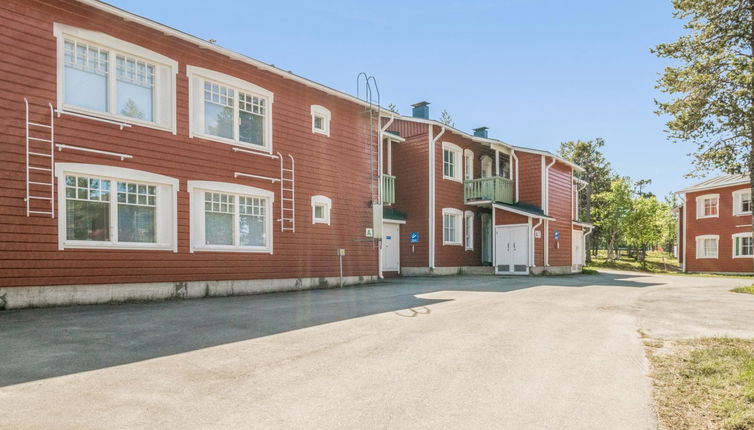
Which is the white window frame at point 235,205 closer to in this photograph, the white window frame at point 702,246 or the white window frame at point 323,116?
the white window frame at point 323,116

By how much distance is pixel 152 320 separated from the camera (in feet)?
27.5

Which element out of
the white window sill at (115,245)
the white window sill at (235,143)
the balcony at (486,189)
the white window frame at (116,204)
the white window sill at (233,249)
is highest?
the white window sill at (235,143)

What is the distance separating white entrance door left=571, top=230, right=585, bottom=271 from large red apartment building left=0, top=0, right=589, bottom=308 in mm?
13340

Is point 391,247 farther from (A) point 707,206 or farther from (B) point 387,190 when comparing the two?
(A) point 707,206

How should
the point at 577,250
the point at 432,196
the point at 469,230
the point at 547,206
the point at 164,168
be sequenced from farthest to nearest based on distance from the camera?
the point at 577,250 → the point at 547,206 → the point at 469,230 → the point at 432,196 → the point at 164,168

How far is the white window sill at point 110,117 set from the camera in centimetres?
1005

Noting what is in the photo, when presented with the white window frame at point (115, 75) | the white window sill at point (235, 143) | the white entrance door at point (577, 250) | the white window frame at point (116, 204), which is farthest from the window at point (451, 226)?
the white window frame at point (115, 75)

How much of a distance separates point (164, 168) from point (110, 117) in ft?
5.30

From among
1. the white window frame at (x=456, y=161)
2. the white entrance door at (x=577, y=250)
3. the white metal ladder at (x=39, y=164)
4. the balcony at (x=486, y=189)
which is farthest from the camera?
the white entrance door at (x=577, y=250)

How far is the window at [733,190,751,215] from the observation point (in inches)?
1179

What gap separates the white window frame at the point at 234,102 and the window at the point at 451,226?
10.6 m

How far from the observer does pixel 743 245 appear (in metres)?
30.1

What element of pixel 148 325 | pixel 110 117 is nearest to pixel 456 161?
pixel 110 117

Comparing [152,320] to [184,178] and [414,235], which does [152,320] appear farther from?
[414,235]
